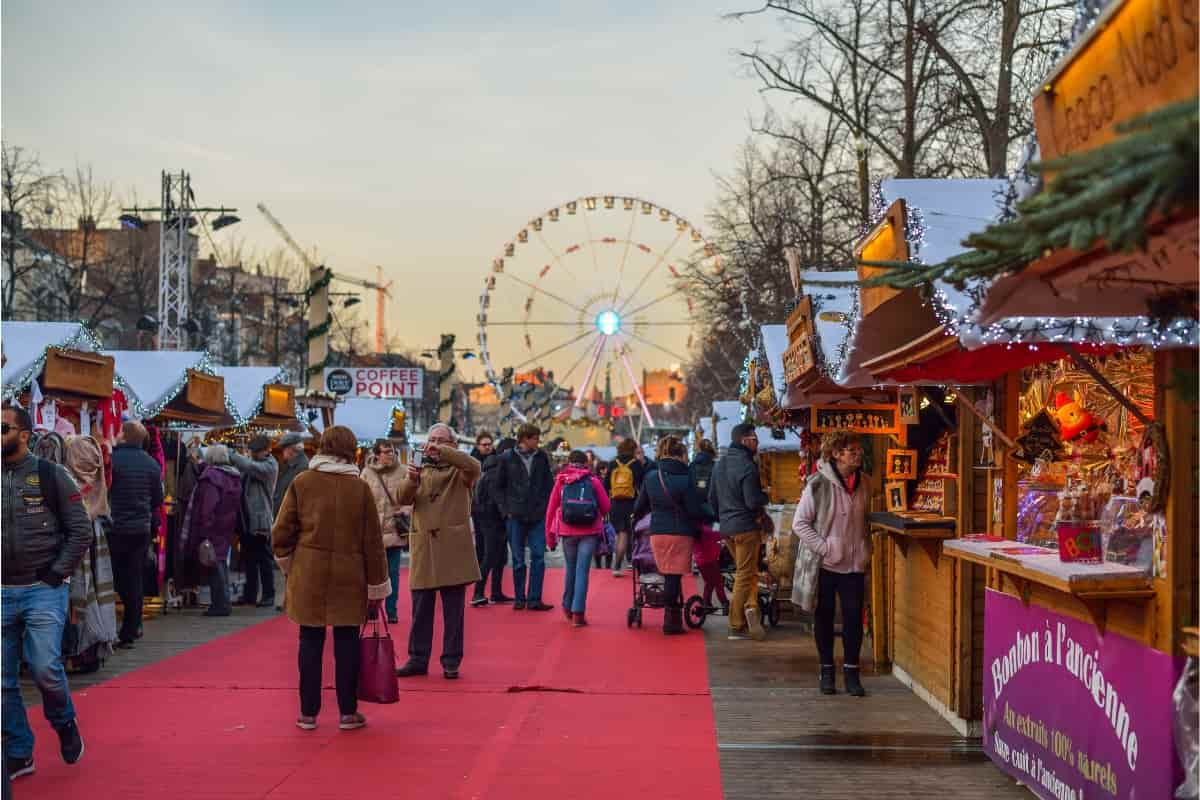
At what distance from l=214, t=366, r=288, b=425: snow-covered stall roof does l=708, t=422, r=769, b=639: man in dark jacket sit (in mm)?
8355

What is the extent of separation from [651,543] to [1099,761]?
27.2ft

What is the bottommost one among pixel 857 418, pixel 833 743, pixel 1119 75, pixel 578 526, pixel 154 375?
pixel 833 743

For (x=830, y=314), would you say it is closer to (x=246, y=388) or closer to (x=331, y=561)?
(x=331, y=561)

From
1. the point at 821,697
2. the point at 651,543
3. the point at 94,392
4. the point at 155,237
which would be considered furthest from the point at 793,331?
the point at 155,237

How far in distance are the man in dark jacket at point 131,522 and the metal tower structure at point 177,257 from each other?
21313mm

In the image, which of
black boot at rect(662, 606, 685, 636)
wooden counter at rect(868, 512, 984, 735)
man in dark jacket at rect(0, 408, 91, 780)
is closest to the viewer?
man in dark jacket at rect(0, 408, 91, 780)

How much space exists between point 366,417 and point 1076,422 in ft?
84.2

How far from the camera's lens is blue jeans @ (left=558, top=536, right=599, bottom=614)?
14.5 meters

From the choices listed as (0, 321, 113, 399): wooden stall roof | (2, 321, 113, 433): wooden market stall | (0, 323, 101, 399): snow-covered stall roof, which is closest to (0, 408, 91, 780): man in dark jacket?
(0, 323, 101, 399): snow-covered stall roof

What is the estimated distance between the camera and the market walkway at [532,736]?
7371mm

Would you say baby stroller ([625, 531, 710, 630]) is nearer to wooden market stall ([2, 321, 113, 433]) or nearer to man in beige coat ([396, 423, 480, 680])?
man in beige coat ([396, 423, 480, 680])

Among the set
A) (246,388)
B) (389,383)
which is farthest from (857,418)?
(389,383)

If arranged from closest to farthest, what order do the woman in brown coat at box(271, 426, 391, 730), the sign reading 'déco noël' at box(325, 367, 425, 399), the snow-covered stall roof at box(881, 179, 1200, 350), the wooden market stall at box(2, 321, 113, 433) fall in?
the snow-covered stall roof at box(881, 179, 1200, 350) < the woman in brown coat at box(271, 426, 391, 730) < the wooden market stall at box(2, 321, 113, 433) < the sign reading 'déco noël' at box(325, 367, 425, 399)

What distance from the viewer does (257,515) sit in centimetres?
1583
